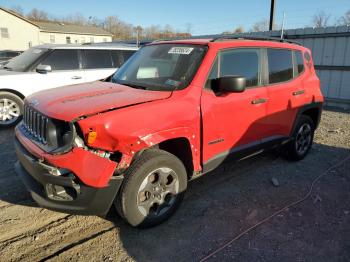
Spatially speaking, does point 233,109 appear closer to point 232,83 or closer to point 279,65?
point 232,83

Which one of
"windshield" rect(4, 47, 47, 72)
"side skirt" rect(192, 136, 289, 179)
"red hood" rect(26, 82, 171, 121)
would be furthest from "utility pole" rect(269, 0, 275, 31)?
"red hood" rect(26, 82, 171, 121)

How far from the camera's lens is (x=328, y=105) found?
10.8 metres

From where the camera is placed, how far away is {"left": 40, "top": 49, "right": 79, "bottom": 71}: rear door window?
7.55 m

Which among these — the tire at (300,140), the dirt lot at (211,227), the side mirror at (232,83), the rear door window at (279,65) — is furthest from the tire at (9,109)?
the tire at (300,140)

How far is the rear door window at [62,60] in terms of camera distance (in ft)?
24.8

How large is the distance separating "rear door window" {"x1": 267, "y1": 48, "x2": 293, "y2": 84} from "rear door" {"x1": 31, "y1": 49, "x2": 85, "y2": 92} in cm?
495

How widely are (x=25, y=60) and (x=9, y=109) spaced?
130 centimetres

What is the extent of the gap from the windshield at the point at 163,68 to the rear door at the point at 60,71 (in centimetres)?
367

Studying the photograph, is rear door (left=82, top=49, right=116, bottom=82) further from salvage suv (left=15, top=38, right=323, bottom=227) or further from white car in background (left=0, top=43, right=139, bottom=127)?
salvage suv (left=15, top=38, right=323, bottom=227)

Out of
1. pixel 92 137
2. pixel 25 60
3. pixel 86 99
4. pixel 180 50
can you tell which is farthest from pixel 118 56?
pixel 92 137

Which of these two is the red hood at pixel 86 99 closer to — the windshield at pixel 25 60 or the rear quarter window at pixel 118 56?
the windshield at pixel 25 60

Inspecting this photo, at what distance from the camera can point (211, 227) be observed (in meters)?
3.43

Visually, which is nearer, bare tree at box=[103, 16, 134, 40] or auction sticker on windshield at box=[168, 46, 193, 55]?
auction sticker on windshield at box=[168, 46, 193, 55]

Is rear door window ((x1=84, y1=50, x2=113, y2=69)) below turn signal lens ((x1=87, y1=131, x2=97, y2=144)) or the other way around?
the other way around
